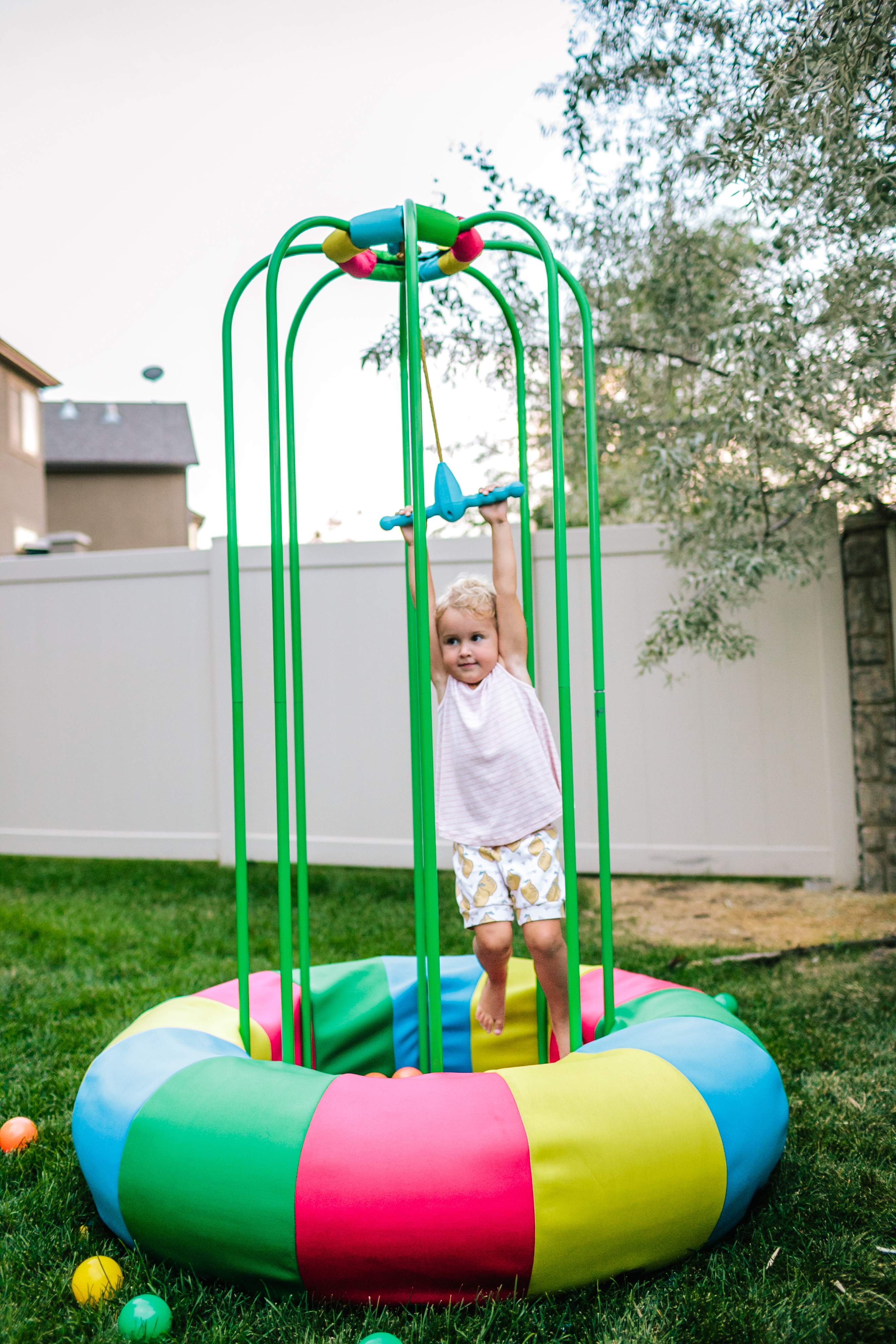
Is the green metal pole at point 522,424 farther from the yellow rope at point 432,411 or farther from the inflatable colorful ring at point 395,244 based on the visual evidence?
the yellow rope at point 432,411

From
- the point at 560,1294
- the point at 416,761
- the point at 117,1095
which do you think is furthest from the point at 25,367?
the point at 560,1294

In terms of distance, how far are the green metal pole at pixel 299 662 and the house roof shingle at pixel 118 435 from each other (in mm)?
17875

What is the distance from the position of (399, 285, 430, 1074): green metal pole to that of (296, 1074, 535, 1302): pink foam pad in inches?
18.9

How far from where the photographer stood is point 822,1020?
288cm

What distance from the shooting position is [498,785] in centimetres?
230

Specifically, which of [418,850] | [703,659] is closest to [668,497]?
[703,659]

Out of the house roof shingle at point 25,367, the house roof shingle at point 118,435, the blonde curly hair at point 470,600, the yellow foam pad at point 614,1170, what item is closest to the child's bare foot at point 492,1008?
the yellow foam pad at point 614,1170

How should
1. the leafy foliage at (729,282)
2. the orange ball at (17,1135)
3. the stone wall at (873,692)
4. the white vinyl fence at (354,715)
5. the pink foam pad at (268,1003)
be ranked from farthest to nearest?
the white vinyl fence at (354,715)
the stone wall at (873,692)
the leafy foliage at (729,282)
the pink foam pad at (268,1003)
the orange ball at (17,1135)

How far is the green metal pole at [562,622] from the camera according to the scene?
1.89 metres

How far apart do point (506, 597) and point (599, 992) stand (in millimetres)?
1103

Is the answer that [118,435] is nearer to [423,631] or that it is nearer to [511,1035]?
[511,1035]

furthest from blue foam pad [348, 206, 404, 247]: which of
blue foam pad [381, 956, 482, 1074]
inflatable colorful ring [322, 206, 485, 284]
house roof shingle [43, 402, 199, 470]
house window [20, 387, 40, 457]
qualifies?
house roof shingle [43, 402, 199, 470]

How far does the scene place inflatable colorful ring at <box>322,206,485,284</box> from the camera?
1990mm

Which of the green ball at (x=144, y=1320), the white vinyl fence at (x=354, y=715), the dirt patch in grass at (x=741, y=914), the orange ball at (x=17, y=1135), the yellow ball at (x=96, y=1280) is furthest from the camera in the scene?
the white vinyl fence at (x=354, y=715)
